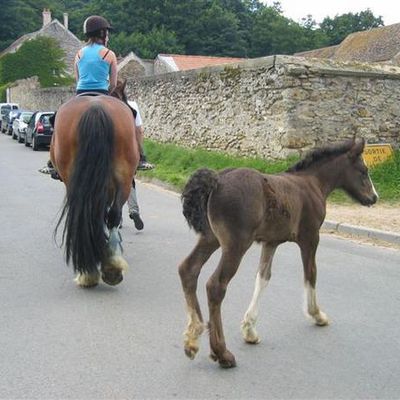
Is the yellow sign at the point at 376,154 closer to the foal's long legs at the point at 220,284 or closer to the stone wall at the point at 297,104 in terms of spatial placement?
the stone wall at the point at 297,104

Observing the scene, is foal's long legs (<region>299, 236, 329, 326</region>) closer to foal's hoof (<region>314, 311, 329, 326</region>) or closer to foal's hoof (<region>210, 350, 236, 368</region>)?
foal's hoof (<region>314, 311, 329, 326</region>)

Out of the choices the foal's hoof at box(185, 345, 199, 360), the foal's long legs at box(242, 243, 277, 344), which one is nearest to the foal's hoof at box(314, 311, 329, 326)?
the foal's long legs at box(242, 243, 277, 344)

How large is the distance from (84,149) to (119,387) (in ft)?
8.72

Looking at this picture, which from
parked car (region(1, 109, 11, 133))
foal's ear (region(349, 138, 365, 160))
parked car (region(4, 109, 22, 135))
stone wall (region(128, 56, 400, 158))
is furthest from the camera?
parked car (region(1, 109, 11, 133))

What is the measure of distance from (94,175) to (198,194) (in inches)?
79.4

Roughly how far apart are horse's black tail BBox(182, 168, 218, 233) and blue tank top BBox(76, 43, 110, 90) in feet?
10.0

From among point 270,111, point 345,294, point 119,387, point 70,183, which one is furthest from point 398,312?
point 270,111

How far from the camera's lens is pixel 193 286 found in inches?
173

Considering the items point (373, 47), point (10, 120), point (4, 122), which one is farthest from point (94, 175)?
point (373, 47)

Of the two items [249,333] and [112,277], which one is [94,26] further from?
[249,333]

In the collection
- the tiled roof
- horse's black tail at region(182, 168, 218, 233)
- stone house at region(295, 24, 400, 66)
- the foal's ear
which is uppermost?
stone house at region(295, 24, 400, 66)

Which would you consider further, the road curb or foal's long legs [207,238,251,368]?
the road curb

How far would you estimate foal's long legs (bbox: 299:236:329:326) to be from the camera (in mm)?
4848

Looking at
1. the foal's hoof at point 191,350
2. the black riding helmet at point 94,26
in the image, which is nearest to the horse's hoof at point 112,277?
the foal's hoof at point 191,350
